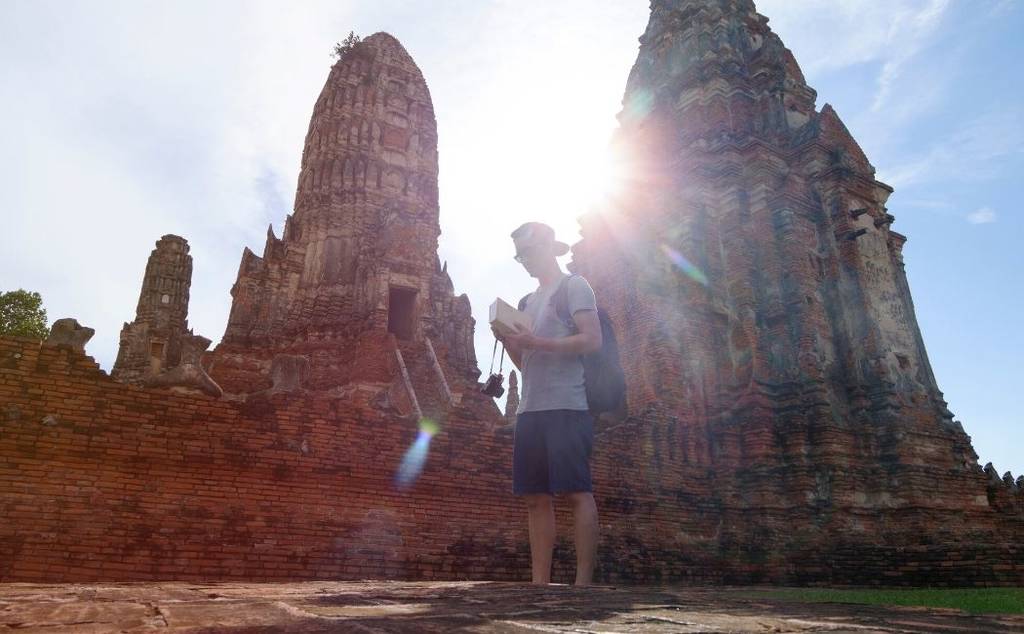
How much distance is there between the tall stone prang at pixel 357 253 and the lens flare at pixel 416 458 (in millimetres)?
12854

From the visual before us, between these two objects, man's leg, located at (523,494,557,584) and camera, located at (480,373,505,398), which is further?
camera, located at (480,373,505,398)

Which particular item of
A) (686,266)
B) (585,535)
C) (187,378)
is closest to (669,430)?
(686,266)

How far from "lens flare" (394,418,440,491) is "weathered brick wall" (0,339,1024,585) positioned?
8 cm

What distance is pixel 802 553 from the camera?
344 inches

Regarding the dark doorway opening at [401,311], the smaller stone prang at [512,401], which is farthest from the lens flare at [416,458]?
the dark doorway opening at [401,311]

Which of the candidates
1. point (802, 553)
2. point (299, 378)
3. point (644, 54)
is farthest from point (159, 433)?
point (644, 54)

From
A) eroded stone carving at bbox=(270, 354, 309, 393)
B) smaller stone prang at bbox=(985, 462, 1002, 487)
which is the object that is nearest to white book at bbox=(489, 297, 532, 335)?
eroded stone carving at bbox=(270, 354, 309, 393)

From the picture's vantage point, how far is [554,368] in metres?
4.38

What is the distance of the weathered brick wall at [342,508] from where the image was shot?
226 inches

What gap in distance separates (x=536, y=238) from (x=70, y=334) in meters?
4.62

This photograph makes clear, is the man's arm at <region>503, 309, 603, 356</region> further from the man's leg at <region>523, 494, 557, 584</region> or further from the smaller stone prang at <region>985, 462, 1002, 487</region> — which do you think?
the smaller stone prang at <region>985, 462, 1002, 487</region>

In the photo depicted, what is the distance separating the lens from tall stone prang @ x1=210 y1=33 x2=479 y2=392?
22.2m

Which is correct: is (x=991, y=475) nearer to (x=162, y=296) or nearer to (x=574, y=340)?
(x=574, y=340)

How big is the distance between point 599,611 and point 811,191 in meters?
11.6
